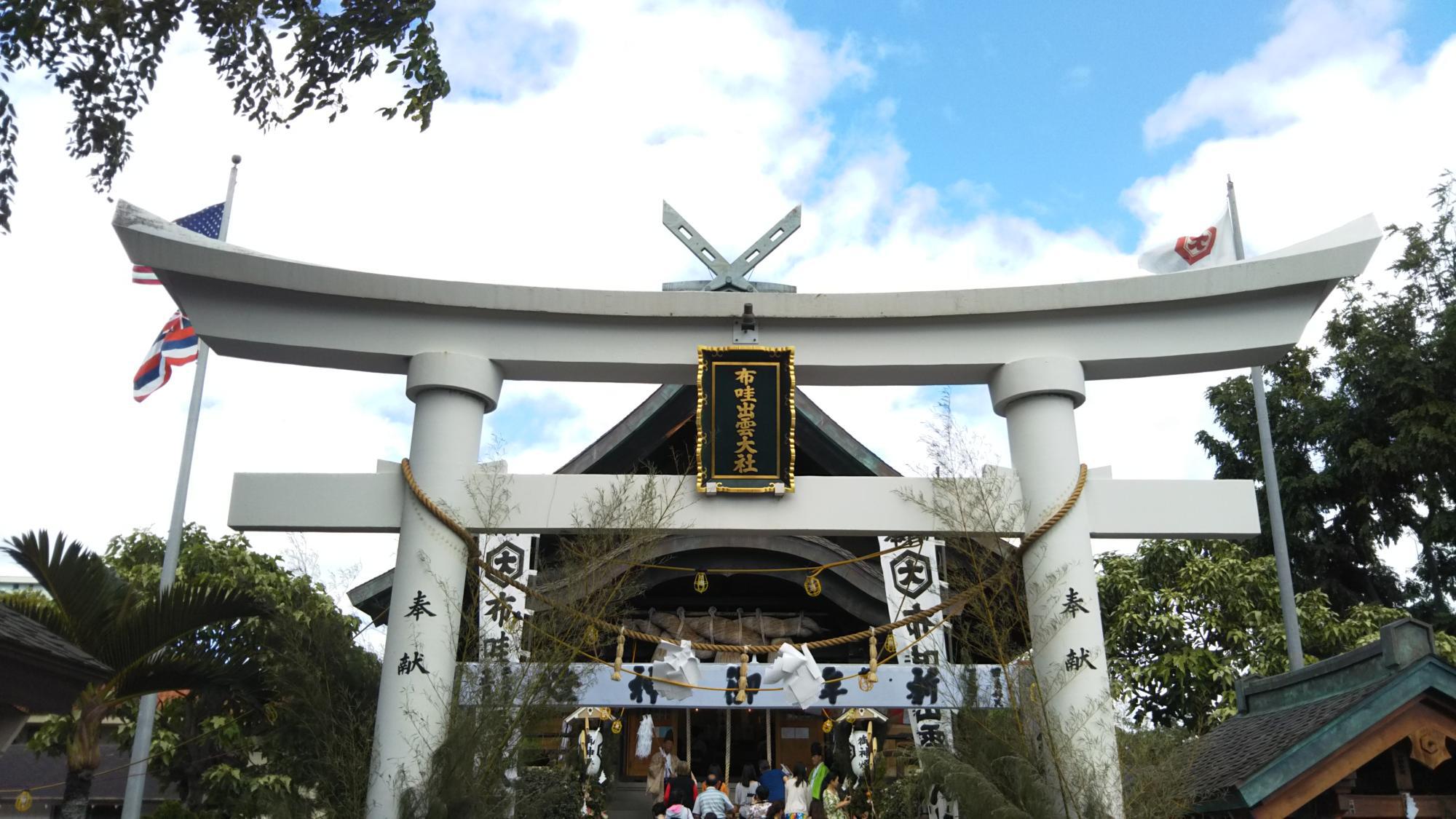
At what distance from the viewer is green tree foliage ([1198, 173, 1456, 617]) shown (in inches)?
714

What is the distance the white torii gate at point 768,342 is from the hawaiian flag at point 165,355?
715cm

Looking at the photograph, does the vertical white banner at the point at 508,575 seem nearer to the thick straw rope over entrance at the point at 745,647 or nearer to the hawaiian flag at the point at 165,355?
the thick straw rope over entrance at the point at 745,647

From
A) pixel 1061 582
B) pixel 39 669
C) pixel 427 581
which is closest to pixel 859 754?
pixel 1061 582

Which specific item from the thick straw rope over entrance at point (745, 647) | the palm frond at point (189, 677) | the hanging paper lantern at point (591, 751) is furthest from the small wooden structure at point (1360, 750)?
the hanging paper lantern at point (591, 751)

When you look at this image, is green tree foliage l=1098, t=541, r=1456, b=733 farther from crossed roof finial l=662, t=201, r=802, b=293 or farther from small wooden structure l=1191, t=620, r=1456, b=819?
crossed roof finial l=662, t=201, r=802, b=293

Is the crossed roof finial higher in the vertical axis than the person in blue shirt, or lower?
higher

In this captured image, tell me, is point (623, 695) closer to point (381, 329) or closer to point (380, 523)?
point (380, 523)

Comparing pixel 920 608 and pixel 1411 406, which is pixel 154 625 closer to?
pixel 920 608

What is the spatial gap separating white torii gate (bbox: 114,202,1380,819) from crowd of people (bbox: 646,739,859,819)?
4094 millimetres

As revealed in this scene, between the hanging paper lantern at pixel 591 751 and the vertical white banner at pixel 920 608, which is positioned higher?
the vertical white banner at pixel 920 608

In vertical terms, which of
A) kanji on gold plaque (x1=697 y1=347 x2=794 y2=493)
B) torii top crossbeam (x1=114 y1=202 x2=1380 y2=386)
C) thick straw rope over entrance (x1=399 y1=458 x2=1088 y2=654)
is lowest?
thick straw rope over entrance (x1=399 y1=458 x2=1088 y2=654)

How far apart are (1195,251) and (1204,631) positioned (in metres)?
6.02

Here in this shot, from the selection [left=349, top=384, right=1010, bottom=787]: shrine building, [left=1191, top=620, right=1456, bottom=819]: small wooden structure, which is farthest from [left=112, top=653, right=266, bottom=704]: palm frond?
[left=1191, top=620, right=1456, bottom=819]: small wooden structure

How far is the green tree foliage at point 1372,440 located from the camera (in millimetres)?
18125
